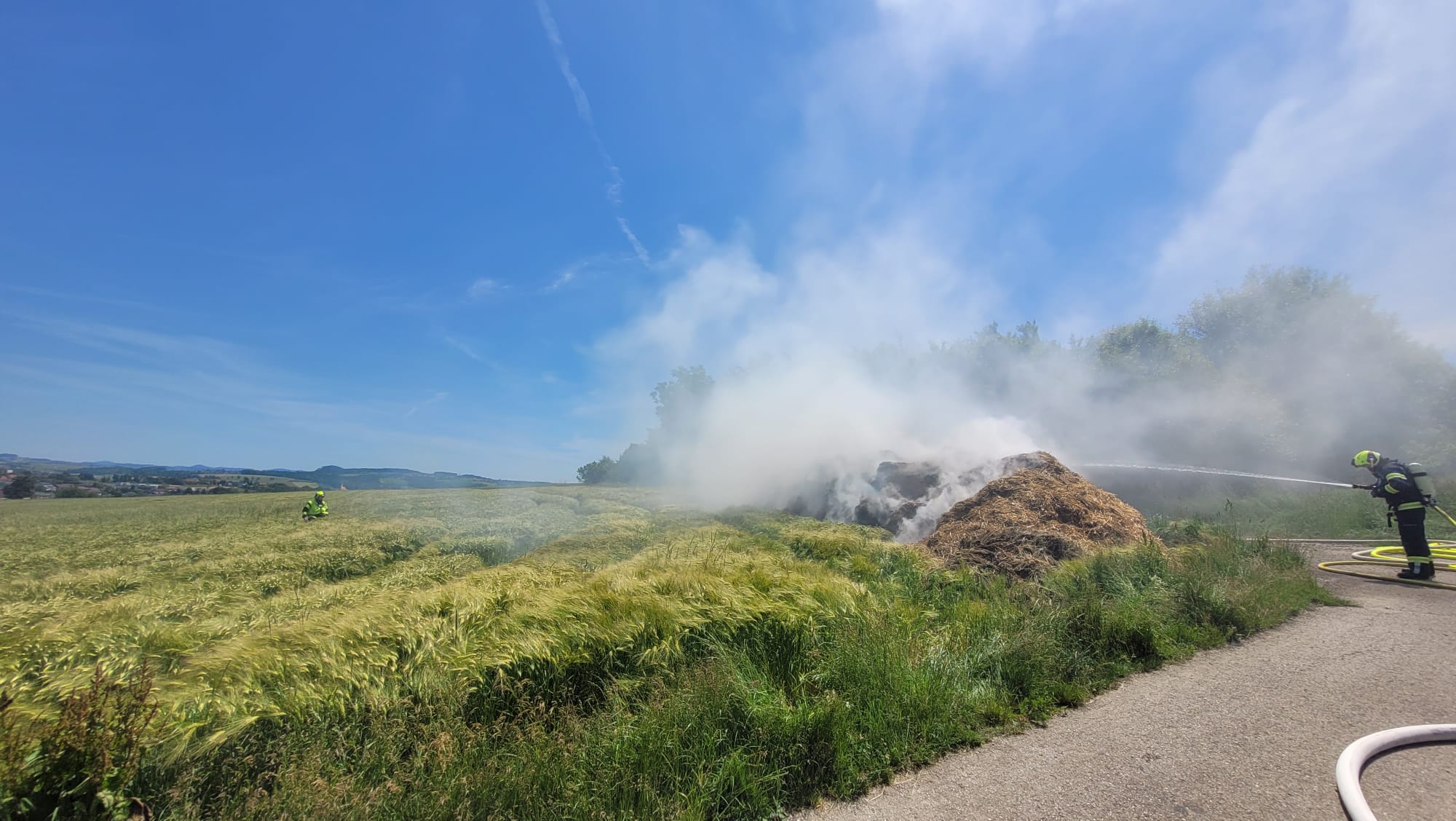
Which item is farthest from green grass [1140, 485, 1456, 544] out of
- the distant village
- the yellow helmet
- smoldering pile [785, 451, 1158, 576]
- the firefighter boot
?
the distant village

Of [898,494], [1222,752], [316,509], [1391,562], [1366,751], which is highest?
[898,494]

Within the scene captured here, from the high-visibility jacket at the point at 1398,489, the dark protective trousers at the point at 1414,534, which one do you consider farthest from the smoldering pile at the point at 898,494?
the dark protective trousers at the point at 1414,534

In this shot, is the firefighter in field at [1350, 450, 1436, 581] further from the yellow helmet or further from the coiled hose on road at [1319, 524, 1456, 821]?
the coiled hose on road at [1319, 524, 1456, 821]

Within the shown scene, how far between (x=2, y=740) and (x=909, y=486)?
60.1 ft

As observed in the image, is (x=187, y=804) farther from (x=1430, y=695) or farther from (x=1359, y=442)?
(x=1359, y=442)

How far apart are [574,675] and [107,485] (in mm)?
46622

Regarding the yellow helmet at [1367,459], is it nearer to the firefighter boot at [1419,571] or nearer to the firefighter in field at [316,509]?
the firefighter boot at [1419,571]

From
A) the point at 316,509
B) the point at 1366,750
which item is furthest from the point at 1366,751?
the point at 316,509

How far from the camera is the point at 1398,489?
8578mm

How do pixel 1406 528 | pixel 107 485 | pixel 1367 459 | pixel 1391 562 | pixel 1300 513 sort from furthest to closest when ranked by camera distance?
pixel 107 485 < pixel 1300 513 < pixel 1391 562 < pixel 1367 459 < pixel 1406 528

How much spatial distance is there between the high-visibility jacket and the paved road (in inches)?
191

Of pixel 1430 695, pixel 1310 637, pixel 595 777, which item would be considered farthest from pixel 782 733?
pixel 1310 637

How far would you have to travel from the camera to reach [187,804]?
262 centimetres

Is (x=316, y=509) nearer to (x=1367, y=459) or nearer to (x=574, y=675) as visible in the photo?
(x=574, y=675)
